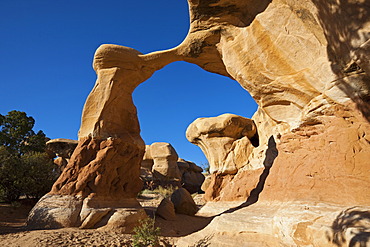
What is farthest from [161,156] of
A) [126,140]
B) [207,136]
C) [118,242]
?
[118,242]

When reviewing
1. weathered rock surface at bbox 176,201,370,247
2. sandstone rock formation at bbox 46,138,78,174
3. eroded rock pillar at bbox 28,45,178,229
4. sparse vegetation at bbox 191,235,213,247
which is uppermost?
sandstone rock formation at bbox 46,138,78,174

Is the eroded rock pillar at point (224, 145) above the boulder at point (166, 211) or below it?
above

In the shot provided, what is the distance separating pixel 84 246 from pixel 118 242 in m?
0.89

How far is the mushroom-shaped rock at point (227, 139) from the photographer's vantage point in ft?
40.6

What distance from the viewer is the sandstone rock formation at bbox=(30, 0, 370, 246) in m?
4.06

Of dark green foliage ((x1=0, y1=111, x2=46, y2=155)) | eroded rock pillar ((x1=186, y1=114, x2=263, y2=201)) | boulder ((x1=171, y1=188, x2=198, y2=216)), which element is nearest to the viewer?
boulder ((x1=171, y1=188, x2=198, y2=216))

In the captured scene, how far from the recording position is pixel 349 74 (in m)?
4.33

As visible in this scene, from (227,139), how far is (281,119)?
7171 millimetres

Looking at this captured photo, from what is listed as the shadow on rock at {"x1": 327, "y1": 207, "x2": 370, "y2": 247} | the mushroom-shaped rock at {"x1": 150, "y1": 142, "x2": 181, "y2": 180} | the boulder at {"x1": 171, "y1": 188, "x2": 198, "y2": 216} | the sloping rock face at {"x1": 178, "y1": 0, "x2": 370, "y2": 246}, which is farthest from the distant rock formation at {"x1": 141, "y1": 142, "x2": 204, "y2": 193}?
the shadow on rock at {"x1": 327, "y1": 207, "x2": 370, "y2": 247}

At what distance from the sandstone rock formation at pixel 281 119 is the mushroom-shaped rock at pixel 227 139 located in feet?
7.77

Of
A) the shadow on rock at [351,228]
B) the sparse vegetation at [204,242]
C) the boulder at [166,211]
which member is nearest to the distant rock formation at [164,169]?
the boulder at [166,211]

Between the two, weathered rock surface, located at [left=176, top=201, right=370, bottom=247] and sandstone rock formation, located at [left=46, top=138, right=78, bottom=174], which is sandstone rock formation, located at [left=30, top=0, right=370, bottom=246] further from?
sandstone rock formation, located at [left=46, top=138, right=78, bottom=174]

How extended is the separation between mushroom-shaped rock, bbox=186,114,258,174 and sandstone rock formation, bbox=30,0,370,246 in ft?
7.77

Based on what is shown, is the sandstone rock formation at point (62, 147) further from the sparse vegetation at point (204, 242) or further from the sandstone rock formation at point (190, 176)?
the sparse vegetation at point (204, 242)
